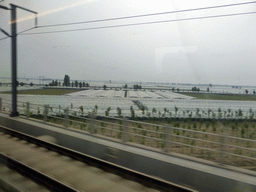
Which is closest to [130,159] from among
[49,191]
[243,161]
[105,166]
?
[105,166]

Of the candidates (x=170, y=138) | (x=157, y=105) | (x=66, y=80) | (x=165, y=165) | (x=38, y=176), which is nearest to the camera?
(x=38, y=176)

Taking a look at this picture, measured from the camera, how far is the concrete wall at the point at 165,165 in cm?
392

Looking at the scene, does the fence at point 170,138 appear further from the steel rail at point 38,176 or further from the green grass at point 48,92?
the green grass at point 48,92

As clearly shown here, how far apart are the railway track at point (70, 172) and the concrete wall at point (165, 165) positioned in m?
0.55

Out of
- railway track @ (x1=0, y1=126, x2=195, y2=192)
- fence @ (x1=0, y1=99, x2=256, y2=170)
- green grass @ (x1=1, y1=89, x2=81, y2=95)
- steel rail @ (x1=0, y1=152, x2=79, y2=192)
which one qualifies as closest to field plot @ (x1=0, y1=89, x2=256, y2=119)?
green grass @ (x1=1, y1=89, x2=81, y2=95)

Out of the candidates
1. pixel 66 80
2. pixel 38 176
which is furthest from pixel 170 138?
pixel 66 80

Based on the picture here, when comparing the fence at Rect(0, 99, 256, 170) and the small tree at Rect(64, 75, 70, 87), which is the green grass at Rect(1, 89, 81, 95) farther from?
the fence at Rect(0, 99, 256, 170)

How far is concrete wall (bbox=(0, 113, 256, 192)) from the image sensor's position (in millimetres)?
3920

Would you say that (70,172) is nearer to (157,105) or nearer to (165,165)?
(165,165)

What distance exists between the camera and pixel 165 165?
15.8 ft

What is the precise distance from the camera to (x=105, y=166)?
17.7ft

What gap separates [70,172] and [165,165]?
8.18 feet

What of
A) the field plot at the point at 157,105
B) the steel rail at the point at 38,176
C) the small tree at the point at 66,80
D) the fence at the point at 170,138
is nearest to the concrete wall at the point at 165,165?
the fence at the point at 170,138

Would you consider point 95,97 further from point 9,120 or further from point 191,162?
point 191,162
